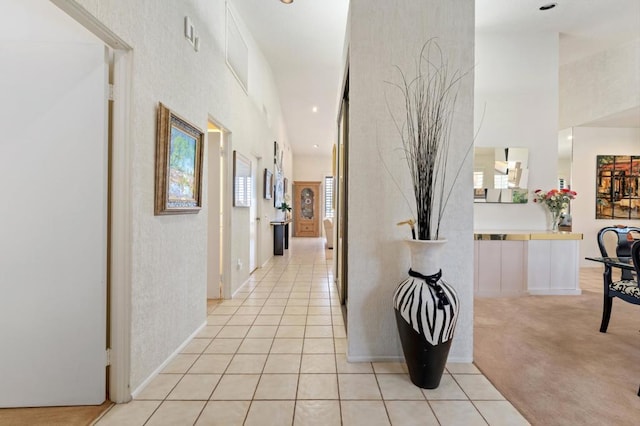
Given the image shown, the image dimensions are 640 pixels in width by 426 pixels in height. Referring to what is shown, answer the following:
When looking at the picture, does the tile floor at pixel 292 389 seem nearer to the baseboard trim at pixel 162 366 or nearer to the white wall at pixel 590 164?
the baseboard trim at pixel 162 366

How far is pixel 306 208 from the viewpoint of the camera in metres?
12.6

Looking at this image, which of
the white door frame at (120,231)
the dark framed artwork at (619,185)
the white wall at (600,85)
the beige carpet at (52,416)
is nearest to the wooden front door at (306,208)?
the white wall at (600,85)

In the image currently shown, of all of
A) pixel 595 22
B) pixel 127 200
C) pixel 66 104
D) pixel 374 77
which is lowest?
pixel 127 200

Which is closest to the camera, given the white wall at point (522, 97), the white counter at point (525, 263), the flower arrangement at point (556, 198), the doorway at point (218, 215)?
the doorway at point (218, 215)

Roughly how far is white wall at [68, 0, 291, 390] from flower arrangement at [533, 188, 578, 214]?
4341 millimetres

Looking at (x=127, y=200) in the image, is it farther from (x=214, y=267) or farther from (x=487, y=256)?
(x=487, y=256)

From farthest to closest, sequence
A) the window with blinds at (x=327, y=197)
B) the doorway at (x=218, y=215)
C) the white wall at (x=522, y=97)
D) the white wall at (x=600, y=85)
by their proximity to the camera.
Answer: the window with blinds at (x=327, y=197) → the white wall at (x=600, y=85) → the white wall at (x=522, y=97) → the doorway at (x=218, y=215)

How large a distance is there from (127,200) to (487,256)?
157 inches

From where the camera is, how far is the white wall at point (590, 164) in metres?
5.79

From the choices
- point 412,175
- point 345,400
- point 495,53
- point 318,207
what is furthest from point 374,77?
point 318,207

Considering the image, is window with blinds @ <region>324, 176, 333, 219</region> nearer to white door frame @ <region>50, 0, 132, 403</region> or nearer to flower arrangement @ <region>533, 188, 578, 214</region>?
flower arrangement @ <region>533, 188, 578, 214</region>

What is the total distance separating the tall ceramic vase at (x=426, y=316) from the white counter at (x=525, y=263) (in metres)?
2.35

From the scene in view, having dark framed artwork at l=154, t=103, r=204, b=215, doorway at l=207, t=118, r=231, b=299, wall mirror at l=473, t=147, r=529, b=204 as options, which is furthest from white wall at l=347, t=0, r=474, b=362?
wall mirror at l=473, t=147, r=529, b=204

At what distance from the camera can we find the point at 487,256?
4000 mm
